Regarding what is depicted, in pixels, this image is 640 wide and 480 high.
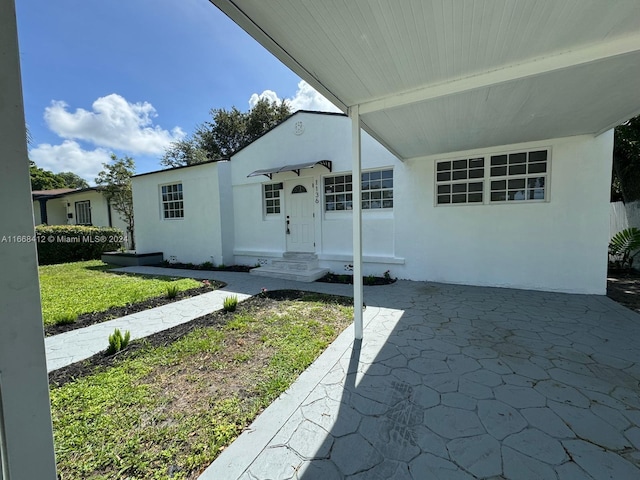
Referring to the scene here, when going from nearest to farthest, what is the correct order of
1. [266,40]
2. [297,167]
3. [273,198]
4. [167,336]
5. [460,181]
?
[266,40] < [167,336] < [460,181] < [297,167] < [273,198]

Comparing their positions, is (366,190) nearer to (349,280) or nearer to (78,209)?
(349,280)

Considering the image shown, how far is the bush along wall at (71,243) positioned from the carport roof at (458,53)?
44.4 ft

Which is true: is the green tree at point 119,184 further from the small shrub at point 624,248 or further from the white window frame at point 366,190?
the small shrub at point 624,248

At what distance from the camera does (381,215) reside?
702 cm

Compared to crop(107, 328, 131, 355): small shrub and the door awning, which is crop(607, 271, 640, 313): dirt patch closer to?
the door awning

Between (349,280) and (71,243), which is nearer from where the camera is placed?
(349,280)

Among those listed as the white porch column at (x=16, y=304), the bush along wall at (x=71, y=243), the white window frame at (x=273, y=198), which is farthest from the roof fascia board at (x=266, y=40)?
the bush along wall at (x=71, y=243)

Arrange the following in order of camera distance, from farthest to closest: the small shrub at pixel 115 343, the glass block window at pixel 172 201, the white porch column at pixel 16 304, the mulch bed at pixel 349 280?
the glass block window at pixel 172 201, the mulch bed at pixel 349 280, the small shrub at pixel 115 343, the white porch column at pixel 16 304

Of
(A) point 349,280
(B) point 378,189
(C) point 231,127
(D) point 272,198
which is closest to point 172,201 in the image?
(D) point 272,198

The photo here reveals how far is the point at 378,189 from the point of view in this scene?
7.07 meters

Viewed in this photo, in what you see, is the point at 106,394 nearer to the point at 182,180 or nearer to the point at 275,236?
the point at 275,236

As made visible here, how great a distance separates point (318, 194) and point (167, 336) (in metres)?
5.24

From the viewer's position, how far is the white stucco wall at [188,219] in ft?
29.8

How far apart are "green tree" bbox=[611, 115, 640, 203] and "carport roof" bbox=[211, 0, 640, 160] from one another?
3725 mm
